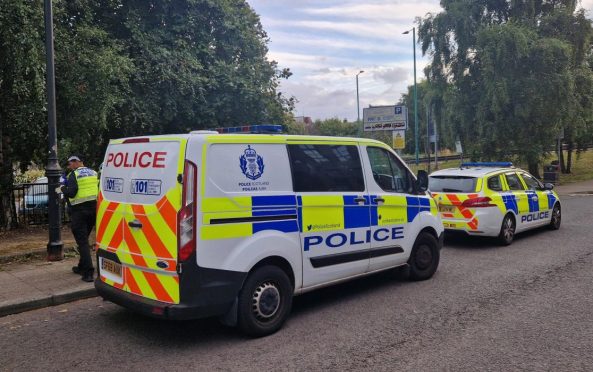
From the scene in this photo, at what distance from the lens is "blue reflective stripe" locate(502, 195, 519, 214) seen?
371 inches

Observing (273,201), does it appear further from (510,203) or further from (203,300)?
(510,203)

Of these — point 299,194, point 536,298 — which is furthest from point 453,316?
point 299,194

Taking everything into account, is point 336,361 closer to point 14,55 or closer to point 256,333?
point 256,333

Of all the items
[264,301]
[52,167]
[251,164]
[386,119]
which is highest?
[386,119]

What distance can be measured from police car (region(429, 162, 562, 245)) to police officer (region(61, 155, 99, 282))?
6.21 meters

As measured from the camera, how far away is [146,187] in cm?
456

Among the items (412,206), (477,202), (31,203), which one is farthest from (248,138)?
(31,203)

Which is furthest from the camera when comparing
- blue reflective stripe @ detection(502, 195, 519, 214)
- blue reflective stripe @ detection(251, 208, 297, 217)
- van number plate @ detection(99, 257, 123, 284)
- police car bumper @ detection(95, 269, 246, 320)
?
blue reflective stripe @ detection(502, 195, 519, 214)

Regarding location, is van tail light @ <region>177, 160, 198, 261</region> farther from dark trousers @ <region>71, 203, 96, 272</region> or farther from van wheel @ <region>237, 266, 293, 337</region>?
dark trousers @ <region>71, 203, 96, 272</region>

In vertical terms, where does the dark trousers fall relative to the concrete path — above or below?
above

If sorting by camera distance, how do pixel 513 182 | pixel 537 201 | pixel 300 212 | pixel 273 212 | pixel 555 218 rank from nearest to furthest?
1. pixel 273 212
2. pixel 300 212
3. pixel 513 182
4. pixel 537 201
5. pixel 555 218

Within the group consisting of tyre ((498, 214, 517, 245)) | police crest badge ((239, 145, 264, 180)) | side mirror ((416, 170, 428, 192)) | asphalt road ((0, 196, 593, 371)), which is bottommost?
asphalt road ((0, 196, 593, 371))

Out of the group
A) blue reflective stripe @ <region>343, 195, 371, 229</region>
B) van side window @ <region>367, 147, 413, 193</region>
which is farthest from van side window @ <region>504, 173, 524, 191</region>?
blue reflective stripe @ <region>343, 195, 371, 229</region>

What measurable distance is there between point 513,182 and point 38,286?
8.81 metres
